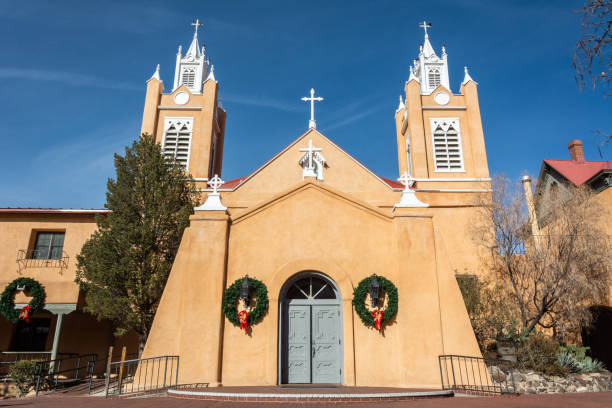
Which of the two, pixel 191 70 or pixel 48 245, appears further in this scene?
→ pixel 191 70

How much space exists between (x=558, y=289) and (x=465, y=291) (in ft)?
11.3

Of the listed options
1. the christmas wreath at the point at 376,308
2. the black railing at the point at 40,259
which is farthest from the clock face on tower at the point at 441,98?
the black railing at the point at 40,259

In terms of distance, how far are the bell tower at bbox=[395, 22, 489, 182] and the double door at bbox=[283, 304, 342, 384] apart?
569 inches

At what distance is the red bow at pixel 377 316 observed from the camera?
11.7m

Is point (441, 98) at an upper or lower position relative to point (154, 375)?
upper

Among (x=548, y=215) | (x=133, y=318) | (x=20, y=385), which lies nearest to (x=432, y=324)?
(x=133, y=318)

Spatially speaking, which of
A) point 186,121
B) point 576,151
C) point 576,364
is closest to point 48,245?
point 186,121

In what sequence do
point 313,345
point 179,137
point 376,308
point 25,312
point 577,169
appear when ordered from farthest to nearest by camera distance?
point 179,137
point 577,169
point 25,312
point 313,345
point 376,308

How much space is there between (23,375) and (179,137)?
1634 centimetres

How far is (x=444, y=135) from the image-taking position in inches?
1045

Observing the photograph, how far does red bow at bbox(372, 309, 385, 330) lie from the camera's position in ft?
38.5

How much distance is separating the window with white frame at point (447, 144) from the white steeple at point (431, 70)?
2868mm

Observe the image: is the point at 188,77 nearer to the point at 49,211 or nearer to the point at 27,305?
the point at 49,211

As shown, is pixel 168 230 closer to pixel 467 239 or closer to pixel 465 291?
pixel 465 291
